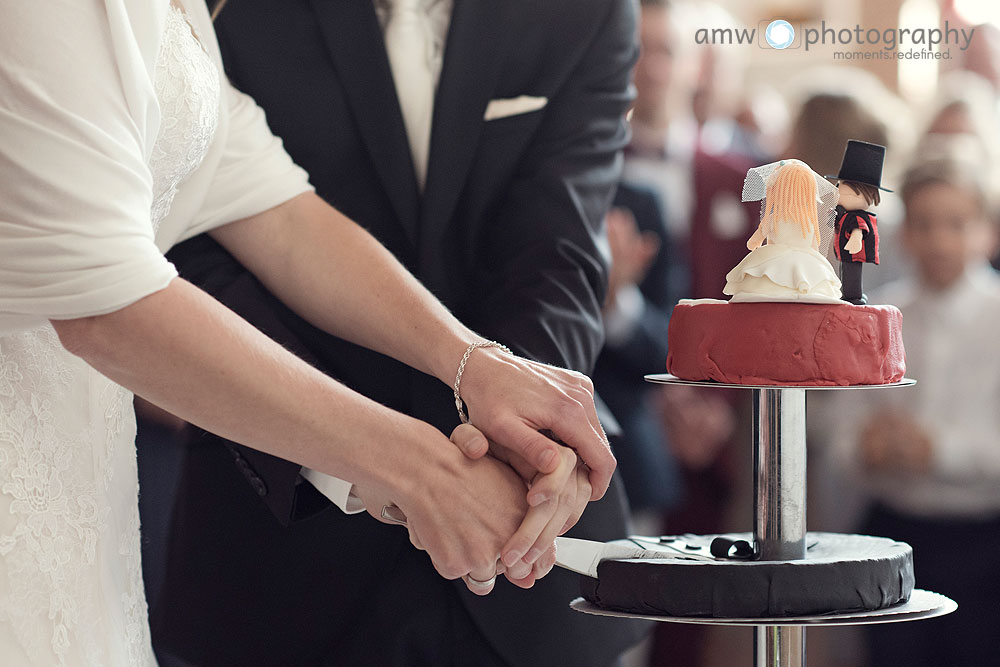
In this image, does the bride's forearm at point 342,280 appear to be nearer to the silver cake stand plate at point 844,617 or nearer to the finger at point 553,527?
the finger at point 553,527

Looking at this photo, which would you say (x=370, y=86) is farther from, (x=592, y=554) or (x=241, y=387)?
(x=592, y=554)

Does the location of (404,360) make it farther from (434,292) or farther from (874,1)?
(874,1)

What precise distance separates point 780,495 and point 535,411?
270mm

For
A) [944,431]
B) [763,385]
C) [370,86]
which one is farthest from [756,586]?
[944,431]

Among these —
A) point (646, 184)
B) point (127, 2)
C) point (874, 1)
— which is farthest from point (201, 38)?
point (874, 1)

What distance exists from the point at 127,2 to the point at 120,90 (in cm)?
11

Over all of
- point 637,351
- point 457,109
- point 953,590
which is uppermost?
point 457,109

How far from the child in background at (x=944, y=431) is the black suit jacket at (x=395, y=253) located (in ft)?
5.41

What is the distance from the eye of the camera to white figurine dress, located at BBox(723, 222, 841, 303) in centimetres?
108

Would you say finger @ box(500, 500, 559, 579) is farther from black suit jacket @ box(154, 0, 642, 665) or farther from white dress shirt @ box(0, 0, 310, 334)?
white dress shirt @ box(0, 0, 310, 334)

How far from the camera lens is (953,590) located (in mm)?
2732

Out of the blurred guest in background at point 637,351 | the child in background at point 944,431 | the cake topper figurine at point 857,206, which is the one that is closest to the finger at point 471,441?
the cake topper figurine at point 857,206

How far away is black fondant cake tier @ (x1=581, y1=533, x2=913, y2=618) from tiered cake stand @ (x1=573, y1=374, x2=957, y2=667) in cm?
4

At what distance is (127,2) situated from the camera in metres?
0.98
